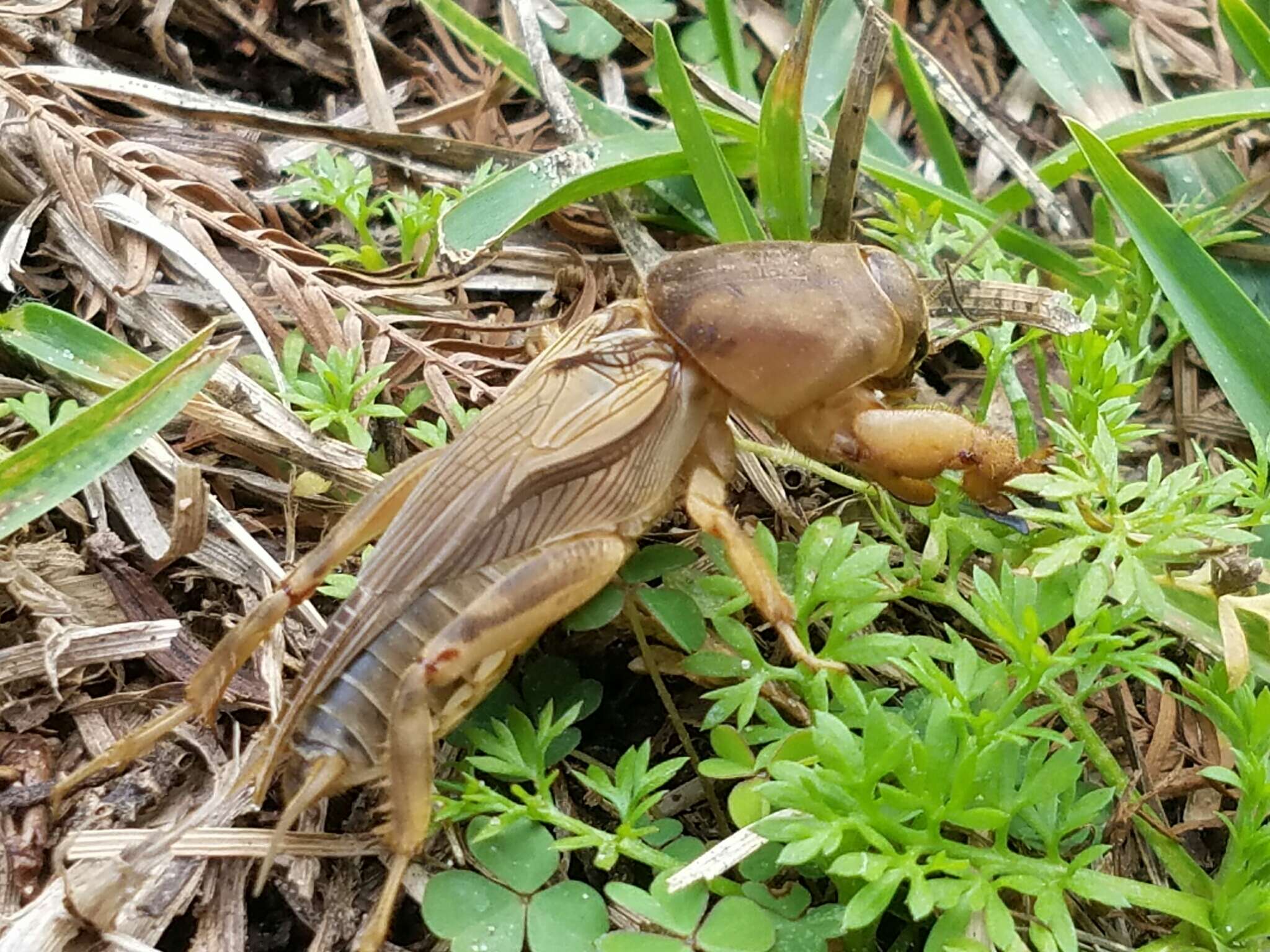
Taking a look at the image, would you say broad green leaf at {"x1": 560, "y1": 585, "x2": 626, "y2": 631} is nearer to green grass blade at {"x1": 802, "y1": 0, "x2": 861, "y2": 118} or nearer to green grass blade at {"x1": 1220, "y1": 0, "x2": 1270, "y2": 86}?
green grass blade at {"x1": 802, "y1": 0, "x2": 861, "y2": 118}

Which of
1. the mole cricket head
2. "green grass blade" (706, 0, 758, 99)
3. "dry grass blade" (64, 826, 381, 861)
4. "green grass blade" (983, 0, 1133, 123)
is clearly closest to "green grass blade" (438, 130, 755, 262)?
"green grass blade" (706, 0, 758, 99)

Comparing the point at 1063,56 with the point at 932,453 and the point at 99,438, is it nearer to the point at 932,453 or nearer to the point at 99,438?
the point at 932,453

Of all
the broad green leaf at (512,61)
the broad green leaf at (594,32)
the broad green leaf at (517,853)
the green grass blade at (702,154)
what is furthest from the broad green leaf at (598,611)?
the broad green leaf at (594,32)

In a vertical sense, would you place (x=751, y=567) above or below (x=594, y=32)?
below

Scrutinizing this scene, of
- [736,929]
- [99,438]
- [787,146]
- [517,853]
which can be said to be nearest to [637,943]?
[736,929]

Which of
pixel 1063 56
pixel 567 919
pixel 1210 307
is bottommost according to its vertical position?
pixel 567 919

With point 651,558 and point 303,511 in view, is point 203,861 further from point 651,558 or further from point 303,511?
point 651,558
